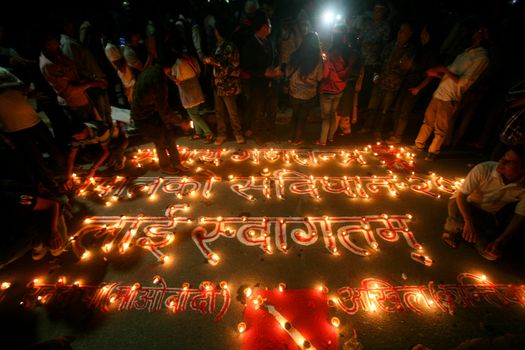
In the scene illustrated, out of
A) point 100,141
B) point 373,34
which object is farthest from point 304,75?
point 100,141

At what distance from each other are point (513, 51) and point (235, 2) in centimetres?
642

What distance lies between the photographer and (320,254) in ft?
10.7

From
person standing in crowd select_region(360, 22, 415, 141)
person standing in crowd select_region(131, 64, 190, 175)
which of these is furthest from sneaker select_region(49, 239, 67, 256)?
person standing in crowd select_region(360, 22, 415, 141)

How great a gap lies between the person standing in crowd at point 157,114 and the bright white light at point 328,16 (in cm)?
506

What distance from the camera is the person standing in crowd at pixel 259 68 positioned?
4.71 m

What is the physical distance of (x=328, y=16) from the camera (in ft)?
23.1

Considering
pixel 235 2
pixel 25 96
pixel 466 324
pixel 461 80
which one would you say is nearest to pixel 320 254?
pixel 466 324

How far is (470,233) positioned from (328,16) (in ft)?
21.6

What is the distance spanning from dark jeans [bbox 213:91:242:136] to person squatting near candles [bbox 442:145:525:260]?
430 centimetres

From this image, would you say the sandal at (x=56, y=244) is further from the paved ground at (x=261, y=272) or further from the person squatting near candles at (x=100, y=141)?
the person squatting near candles at (x=100, y=141)

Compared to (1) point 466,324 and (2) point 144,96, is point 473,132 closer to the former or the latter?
(1) point 466,324

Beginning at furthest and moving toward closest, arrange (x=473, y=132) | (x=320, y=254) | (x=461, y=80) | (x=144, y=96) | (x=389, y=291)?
(x=473, y=132) < (x=461, y=80) < (x=144, y=96) < (x=320, y=254) < (x=389, y=291)

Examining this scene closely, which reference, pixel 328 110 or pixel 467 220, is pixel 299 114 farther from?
pixel 467 220

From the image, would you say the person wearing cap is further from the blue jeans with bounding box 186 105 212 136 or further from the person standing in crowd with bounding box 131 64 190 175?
the person standing in crowd with bounding box 131 64 190 175
